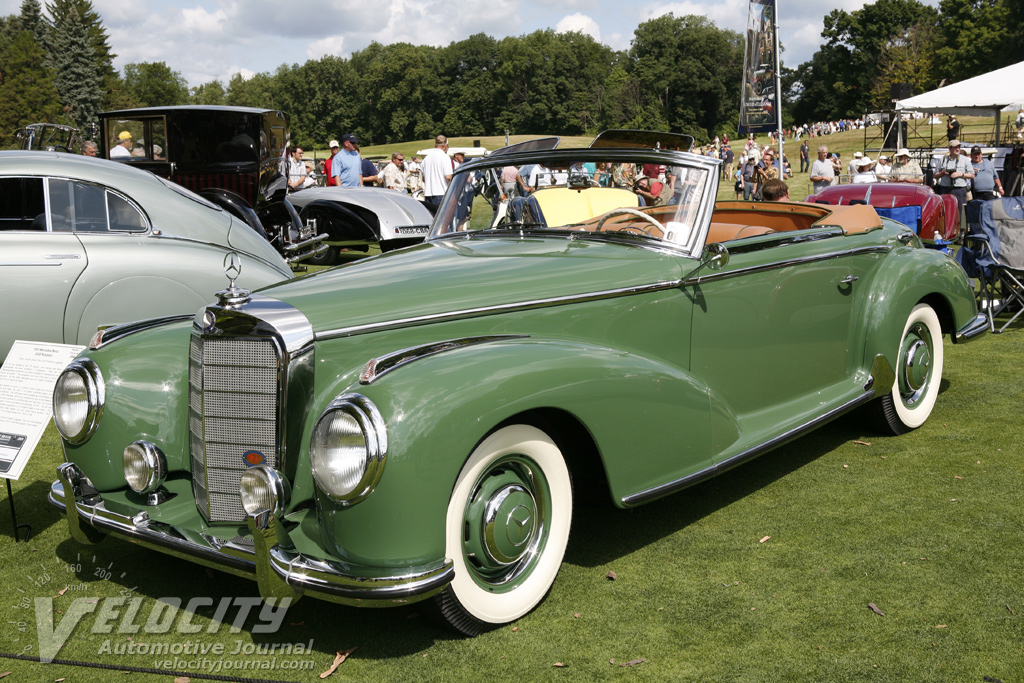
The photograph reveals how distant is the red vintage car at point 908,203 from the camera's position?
11914 mm

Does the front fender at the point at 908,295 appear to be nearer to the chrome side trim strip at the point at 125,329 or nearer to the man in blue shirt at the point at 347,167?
the chrome side trim strip at the point at 125,329

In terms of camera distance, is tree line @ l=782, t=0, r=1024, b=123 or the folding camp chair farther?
tree line @ l=782, t=0, r=1024, b=123

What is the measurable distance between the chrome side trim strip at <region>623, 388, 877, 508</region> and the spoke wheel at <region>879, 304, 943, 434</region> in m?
0.45

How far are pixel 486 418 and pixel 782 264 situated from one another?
7.11 feet

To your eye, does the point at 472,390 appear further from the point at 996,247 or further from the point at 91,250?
the point at 996,247

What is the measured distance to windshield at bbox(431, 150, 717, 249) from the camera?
397 centimetres

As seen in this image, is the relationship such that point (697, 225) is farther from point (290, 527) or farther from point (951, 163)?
point (951, 163)

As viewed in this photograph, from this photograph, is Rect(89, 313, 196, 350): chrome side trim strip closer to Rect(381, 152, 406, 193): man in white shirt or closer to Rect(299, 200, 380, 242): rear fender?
Rect(299, 200, 380, 242): rear fender

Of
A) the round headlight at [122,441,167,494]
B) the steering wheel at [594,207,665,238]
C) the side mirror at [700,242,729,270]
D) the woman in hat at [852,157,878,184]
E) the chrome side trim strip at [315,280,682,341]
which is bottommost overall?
the round headlight at [122,441,167,494]

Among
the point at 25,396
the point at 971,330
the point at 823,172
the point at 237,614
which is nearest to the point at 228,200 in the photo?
the point at 25,396

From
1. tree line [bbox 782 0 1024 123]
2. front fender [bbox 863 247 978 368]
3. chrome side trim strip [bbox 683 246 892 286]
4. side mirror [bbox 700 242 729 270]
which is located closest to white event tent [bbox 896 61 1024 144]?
front fender [bbox 863 247 978 368]

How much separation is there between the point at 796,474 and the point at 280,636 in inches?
115

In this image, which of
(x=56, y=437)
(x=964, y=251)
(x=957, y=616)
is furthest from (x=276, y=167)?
(x=957, y=616)

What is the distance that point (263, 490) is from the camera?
2736 mm
